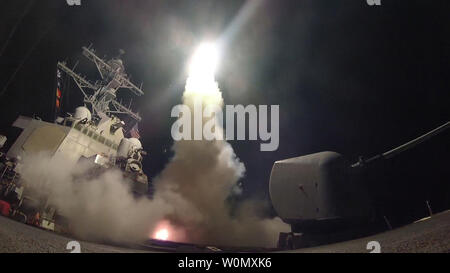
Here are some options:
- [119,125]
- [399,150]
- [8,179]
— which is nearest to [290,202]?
[399,150]

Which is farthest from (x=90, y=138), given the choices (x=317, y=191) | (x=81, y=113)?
(x=317, y=191)

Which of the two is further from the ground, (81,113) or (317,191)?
(81,113)

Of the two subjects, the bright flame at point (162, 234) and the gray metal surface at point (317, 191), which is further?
the bright flame at point (162, 234)

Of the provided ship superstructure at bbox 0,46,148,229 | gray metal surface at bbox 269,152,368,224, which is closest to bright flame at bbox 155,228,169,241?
ship superstructure at bbox 0,46,148,229

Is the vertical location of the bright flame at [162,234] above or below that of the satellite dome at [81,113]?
below

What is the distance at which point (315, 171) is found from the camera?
10977 millimetres

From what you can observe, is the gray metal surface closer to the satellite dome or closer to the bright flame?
the bright flame

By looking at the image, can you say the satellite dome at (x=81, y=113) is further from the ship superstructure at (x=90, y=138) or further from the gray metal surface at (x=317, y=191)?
the gray metal surface at (x=317, y=191)

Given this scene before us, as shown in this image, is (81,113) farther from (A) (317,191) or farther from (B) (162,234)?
(A) (317,191)

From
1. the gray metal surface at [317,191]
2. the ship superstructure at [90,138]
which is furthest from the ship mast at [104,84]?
the gray metal surface at [317,191]

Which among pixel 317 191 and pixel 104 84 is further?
pixel 104 84

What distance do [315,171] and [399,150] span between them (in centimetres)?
373
